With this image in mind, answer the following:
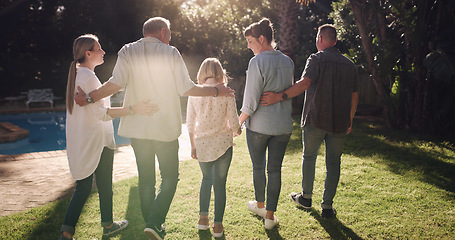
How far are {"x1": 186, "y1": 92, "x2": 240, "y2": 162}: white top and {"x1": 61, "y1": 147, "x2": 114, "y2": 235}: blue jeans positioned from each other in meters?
0.84

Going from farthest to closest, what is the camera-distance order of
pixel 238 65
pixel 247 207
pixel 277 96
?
pixel 238 65 < pixel 247 207 < pixel 277 96

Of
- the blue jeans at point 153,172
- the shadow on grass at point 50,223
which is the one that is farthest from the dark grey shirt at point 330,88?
the shadow on grass at point 50,223

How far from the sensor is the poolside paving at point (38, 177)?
4203 mm

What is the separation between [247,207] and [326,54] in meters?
2.00

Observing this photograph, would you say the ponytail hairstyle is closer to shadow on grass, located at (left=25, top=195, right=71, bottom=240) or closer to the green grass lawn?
the green grass lawn

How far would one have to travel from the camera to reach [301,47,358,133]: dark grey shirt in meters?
3.23

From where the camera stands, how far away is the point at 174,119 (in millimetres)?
2672

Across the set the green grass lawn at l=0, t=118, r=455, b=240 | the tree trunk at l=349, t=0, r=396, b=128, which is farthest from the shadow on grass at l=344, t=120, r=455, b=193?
the tree trunk at l=349, t=0, r=396, b=128

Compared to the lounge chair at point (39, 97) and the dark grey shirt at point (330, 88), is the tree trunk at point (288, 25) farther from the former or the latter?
the lounge chair at point (39, 97)

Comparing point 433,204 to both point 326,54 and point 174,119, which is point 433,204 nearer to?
point 326,54

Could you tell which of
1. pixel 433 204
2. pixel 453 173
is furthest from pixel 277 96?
pixel 453 173

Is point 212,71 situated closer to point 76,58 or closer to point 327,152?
point 76,58

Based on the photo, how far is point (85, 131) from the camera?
268 centimetres

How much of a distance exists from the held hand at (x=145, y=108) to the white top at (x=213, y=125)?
485 millimetres
